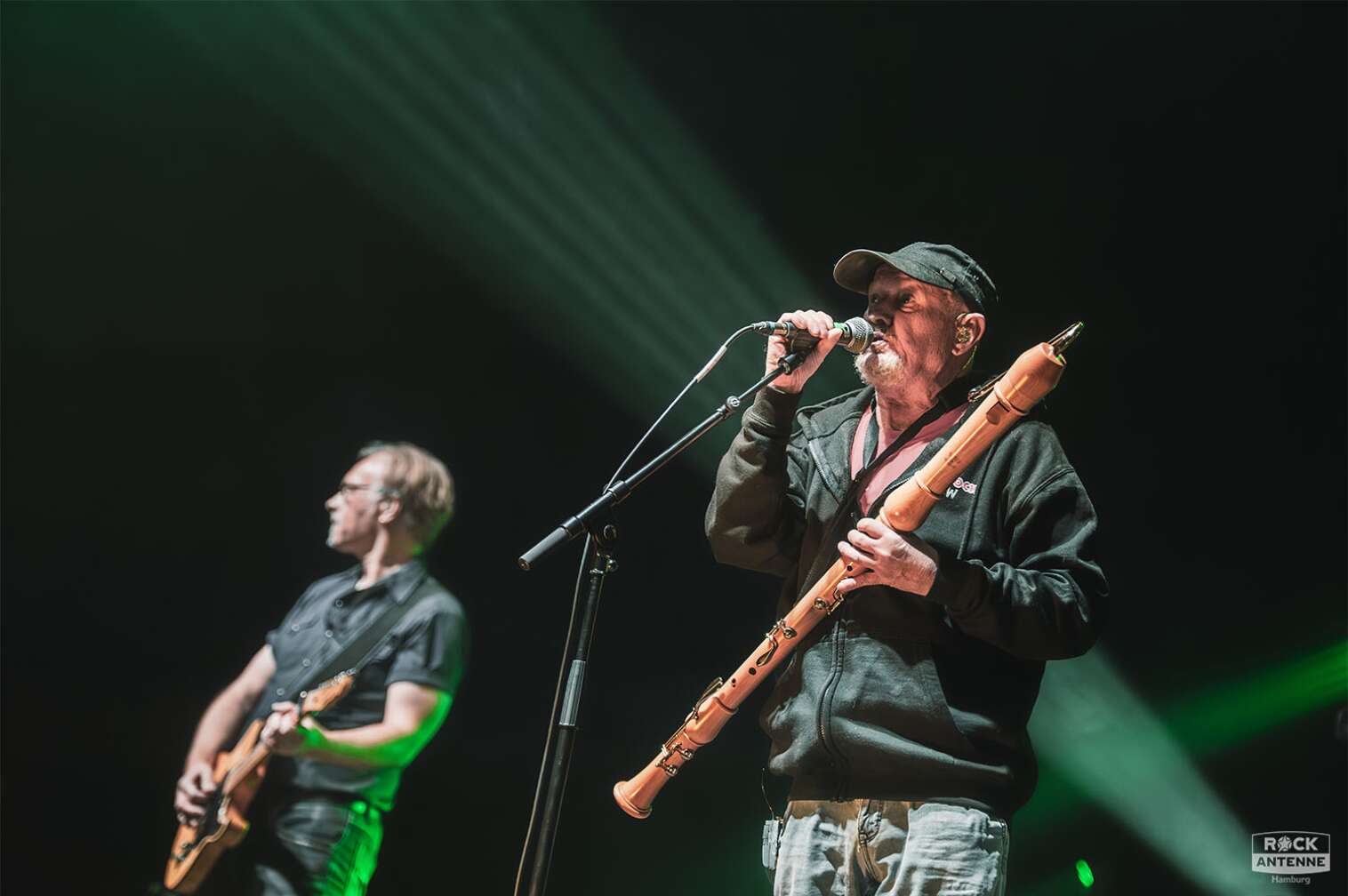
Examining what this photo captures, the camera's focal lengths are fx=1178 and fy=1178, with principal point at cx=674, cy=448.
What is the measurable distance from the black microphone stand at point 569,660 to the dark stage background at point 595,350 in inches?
54.2

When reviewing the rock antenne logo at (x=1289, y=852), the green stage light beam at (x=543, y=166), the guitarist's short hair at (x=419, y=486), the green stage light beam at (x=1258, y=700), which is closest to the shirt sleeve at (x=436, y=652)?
the guitarist's short hair at (x=419, y=486)

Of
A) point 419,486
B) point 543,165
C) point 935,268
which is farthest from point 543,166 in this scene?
point 935,268

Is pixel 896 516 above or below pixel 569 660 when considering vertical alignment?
above

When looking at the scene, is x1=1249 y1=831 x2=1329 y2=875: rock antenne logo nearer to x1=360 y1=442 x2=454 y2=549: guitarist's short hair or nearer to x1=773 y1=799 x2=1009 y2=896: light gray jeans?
x1=773 y1=799 x2=1009 y2=896: light gray jeans

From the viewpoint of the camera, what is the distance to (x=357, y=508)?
3.94 metres

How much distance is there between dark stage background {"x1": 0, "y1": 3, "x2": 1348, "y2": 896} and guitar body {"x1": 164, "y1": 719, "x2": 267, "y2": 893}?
14cm

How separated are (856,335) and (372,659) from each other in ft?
6.75

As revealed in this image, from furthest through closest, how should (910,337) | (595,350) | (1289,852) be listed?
1. (595,350)
2. (1289,852)
3. (910,337)

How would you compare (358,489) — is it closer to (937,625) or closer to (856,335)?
(856,335)

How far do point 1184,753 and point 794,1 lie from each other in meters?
2.67

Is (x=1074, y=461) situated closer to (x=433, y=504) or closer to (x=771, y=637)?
(x=771, y=637)

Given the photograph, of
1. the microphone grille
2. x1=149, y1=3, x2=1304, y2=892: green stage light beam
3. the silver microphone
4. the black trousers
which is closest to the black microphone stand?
the silver microphone

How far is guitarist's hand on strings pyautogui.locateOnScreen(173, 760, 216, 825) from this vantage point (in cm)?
364

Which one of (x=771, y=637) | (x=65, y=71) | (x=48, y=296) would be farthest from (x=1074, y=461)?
(x=65, y=71)
